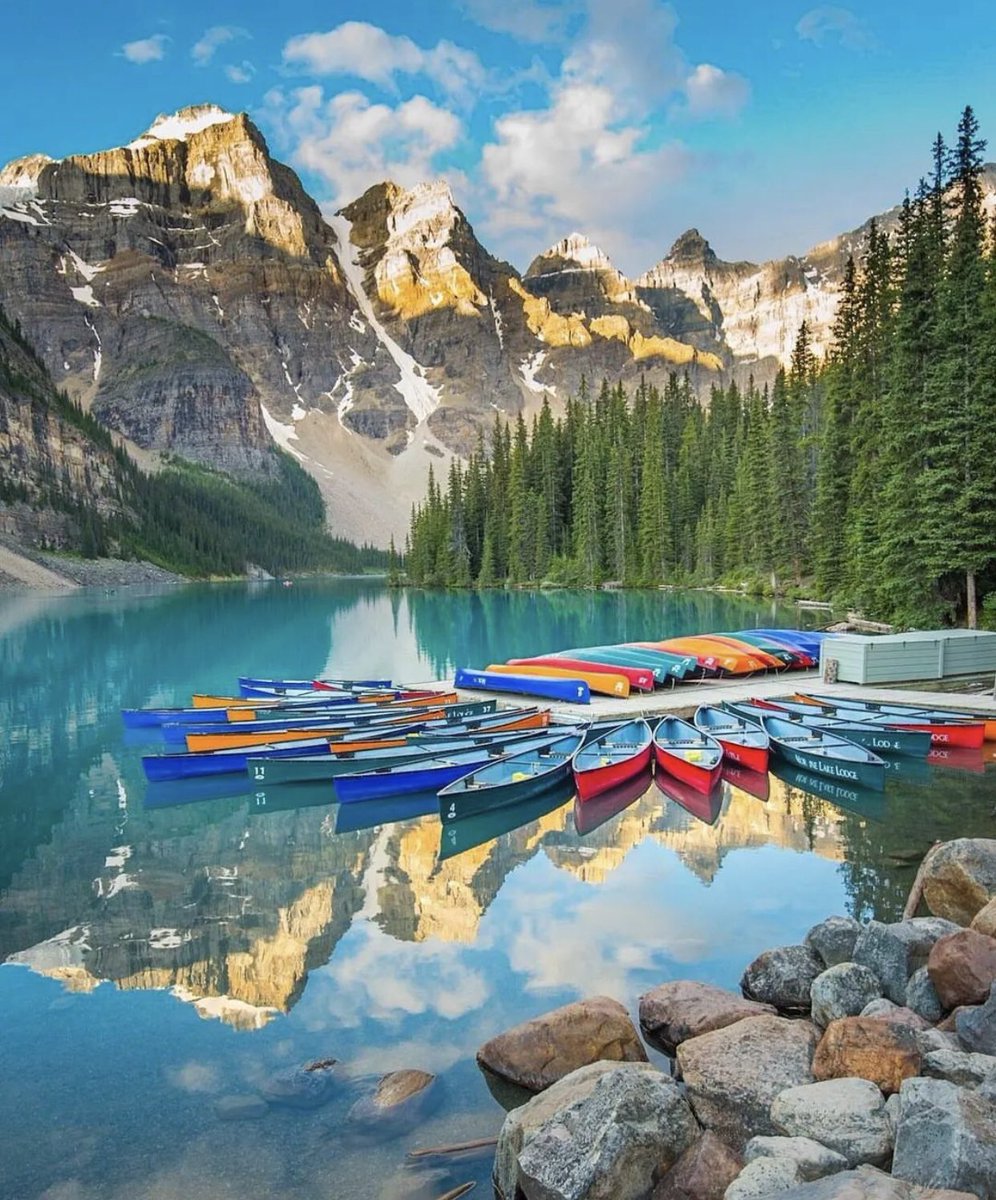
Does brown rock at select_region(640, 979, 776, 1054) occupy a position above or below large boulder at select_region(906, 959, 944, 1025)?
below

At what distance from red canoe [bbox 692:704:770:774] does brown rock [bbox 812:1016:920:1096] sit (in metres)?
14.6

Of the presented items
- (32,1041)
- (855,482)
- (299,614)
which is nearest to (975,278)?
(855,482)

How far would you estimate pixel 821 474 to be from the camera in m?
59.1

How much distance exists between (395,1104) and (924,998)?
540cm

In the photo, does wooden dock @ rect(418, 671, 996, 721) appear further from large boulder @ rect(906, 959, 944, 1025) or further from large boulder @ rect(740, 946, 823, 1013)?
large boulder @ rect(906, 959, 944, 1025)

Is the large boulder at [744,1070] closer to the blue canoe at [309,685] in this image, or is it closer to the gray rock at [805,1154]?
the gray rock at [805,1154]

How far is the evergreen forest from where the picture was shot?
33.9 m

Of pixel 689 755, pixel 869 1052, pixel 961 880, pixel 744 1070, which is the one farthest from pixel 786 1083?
pixel 689 755

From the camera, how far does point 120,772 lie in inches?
1003

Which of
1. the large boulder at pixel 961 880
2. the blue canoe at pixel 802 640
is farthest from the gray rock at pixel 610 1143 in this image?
the blue canoe at pixel 802 640

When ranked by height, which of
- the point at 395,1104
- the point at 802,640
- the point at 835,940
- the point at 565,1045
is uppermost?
the point at 802,640

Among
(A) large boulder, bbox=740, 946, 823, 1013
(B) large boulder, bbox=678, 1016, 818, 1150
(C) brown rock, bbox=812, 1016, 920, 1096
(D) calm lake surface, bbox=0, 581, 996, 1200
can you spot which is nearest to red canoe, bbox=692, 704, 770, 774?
(D) calm lake surface, bbox=0, 581, 996, 1200

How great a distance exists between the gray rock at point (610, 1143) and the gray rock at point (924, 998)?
2.89m

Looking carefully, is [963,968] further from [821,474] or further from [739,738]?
[821,474]
